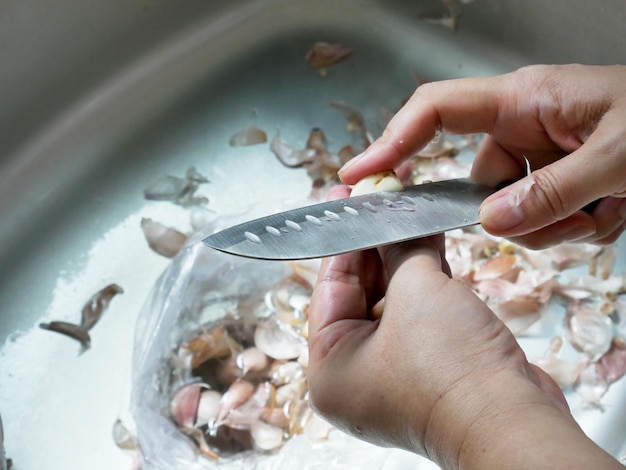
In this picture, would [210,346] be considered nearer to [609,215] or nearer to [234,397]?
[234,397]

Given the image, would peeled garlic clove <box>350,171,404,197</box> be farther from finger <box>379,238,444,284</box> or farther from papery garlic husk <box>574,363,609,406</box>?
papery garlic husk <box>574,363,609,406</box>

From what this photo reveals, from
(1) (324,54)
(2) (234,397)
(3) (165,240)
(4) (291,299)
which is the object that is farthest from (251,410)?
(1) (324,54)

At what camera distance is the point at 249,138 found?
0.84 metres

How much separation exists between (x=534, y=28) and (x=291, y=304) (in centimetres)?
47

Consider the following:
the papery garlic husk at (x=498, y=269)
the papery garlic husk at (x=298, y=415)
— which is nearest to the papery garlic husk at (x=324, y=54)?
the papery garlic husk at (x=498, y=269)

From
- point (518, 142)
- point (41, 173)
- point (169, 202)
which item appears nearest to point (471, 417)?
point (518, 142)

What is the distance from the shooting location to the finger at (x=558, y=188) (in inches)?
17.8

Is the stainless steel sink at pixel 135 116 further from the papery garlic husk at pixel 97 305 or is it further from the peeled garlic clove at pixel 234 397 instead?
the peeled garlic clove at pixel 234 397

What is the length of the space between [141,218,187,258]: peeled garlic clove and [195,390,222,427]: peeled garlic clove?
0.61ft

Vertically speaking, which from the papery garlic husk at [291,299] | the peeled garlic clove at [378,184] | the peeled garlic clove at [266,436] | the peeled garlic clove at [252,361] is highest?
the peeled garlic clove at [378,184]

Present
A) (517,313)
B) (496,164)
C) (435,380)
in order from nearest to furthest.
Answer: (435,380) < (496,164) < (517,313)

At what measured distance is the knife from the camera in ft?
1.35

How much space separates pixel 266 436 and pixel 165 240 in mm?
265

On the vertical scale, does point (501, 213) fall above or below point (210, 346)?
above
